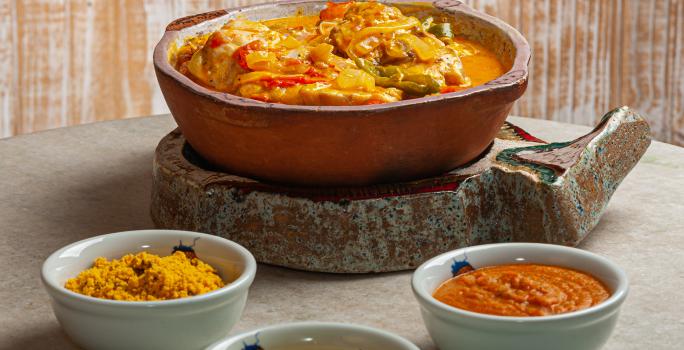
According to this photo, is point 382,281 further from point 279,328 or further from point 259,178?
point 279,328

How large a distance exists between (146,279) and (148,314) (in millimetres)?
103

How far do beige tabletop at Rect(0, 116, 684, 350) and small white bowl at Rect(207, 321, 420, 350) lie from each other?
9.5 inches

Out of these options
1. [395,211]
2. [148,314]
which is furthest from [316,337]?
[395,211]

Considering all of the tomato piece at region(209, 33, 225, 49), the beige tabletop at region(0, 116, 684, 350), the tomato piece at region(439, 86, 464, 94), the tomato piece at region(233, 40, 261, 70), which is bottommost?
the beige tabletop at region(0, 116, 684, 350)

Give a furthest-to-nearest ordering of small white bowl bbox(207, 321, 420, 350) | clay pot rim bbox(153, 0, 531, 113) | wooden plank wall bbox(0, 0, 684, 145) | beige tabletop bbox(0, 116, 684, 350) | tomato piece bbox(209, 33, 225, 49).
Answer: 1. wooden plank wall bbox(0, 0, 684, 145)
2. tomato piece bbox(209, 33, 225, 49)
3. clay pot rim bbox(153, 0, 531, 113)
4. beige tabletop bbox(0, 116, 684, 350)
5. small white bowl bbox(207, 321, 420, 350)

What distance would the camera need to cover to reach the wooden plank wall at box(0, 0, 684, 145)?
4.01 m

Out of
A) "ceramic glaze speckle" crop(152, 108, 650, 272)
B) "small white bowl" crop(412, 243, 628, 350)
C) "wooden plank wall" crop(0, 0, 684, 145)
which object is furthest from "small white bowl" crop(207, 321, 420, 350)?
"wooden plank wall" crop(0, 0, 684, 145)

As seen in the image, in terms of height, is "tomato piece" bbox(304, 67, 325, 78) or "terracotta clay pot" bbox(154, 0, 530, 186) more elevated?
"tomato piece" bbox(304, 67, 325, 78)

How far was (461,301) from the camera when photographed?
1.86 metres

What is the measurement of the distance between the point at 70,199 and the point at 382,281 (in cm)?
90

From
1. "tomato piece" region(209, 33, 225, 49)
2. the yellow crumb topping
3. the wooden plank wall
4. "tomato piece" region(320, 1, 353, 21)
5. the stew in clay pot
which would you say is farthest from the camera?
the wooden plank wall

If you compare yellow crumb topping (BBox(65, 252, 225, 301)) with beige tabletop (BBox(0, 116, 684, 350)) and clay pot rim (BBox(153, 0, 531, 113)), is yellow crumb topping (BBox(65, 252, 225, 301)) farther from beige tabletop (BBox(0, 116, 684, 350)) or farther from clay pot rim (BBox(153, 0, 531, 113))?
clay pot rim (BBox(153, 0, 531, 113))

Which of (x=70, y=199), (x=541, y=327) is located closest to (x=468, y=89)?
(x=541, y=327)

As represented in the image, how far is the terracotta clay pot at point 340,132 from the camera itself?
2.21m
